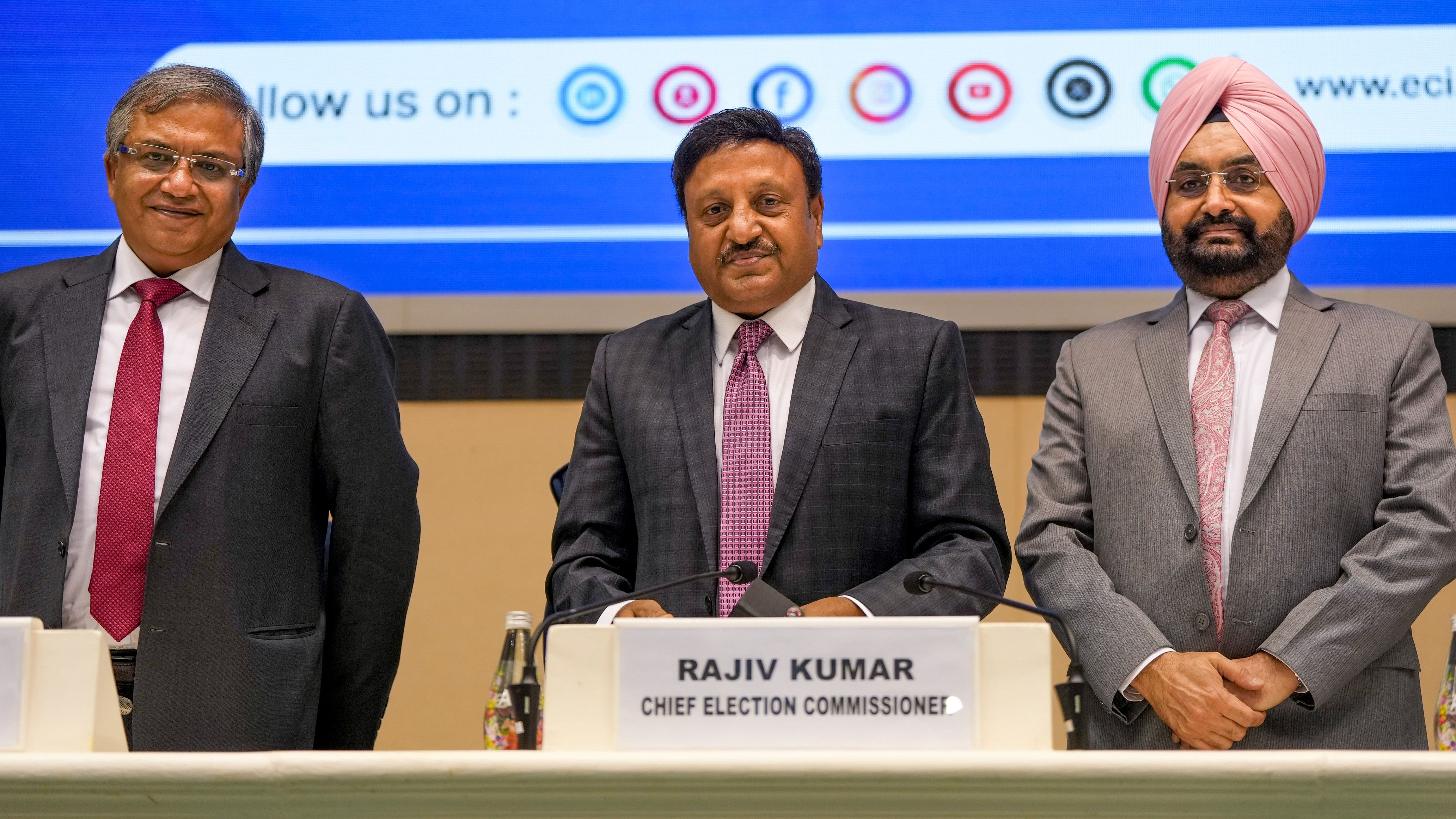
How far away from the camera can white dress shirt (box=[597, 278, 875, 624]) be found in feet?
7.34

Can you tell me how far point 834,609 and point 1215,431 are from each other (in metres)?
0.65

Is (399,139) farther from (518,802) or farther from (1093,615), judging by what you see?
(518,802)

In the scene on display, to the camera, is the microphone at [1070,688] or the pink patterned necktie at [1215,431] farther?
the pink patterned necktie at [1215,431]

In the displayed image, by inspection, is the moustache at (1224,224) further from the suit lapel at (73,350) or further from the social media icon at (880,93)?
the suit lapel at (73,350)

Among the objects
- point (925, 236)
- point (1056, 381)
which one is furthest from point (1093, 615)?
point (925, 236)

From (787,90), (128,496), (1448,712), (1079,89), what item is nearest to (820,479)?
(1448,712)

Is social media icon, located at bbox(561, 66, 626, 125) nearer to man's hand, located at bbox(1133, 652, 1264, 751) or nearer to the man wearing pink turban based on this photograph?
the man wearing pink turban

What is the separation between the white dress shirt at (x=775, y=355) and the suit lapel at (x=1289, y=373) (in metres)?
0.68

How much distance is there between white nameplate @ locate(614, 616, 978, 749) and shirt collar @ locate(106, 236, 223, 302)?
124cm

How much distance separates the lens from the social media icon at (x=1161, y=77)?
3297 mm

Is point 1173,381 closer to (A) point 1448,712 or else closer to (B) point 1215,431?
(B) point 1215,431

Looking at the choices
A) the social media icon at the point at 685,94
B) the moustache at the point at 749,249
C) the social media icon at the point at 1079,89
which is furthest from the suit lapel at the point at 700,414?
the social media icon at the point at 1079,89

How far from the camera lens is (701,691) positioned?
140 cm

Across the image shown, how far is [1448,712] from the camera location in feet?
5.30
